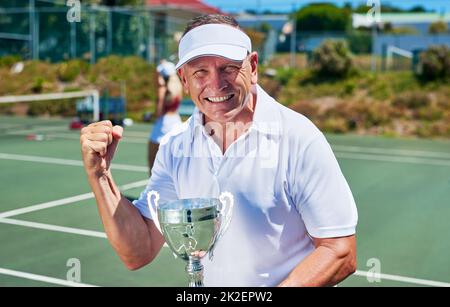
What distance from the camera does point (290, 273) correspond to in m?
2.13

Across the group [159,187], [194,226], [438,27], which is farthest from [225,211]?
[438,27]

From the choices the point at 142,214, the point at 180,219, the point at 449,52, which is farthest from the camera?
the point at 449,52

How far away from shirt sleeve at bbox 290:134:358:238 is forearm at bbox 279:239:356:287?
6 cm

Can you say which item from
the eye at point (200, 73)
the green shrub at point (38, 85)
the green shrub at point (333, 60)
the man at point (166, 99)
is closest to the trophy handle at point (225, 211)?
the eye at point (200, 73)

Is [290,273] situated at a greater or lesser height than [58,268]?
greater

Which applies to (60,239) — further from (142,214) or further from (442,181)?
(442,181)

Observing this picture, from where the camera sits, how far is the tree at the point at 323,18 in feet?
95.4

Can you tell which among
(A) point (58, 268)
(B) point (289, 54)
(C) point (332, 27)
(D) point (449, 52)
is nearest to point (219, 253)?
(A) point (58, 268)

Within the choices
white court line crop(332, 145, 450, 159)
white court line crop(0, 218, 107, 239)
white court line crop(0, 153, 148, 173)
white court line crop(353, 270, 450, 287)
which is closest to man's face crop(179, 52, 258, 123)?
white court line crop(353, 270, 450, 287)

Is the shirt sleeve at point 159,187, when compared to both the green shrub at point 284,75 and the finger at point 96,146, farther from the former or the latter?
the green shrub at point 284,75

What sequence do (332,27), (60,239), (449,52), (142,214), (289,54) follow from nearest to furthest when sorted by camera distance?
(142,214)
(60,239)
(449,52)
(289,54)
(332,27)
